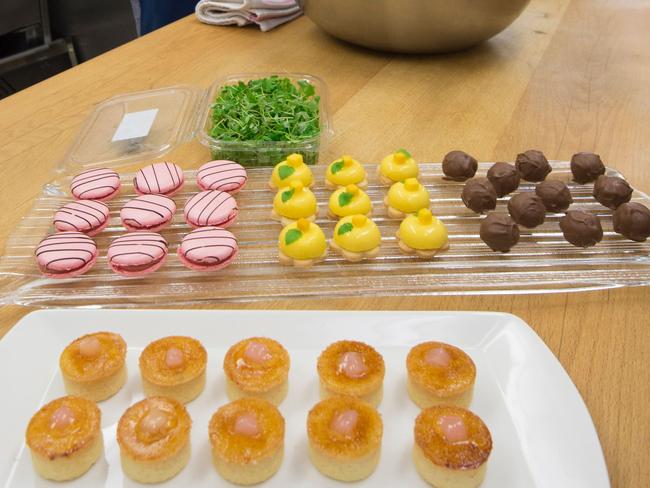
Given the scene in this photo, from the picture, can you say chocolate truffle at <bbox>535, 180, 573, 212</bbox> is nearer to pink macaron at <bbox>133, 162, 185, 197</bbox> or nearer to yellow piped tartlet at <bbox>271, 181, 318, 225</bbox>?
yellow piped tartlet at <bbox>271, 181, 318, 225</bbox>

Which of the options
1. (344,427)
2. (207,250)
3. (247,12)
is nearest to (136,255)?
(207,250)

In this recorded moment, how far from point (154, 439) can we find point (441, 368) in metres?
0.55

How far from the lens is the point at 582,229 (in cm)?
159

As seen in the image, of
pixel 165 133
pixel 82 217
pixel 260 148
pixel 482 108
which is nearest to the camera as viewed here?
pixel 82 217

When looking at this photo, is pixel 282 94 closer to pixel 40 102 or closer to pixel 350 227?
pixel 350 227

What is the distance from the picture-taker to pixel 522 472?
1.09m

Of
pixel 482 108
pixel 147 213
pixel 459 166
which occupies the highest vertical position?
pixel 147 213

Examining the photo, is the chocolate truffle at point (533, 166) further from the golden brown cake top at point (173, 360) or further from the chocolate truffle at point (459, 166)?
the golden brown cake top at point (173, 360)

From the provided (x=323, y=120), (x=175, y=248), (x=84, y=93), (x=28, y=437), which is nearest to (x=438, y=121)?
(x=323, y=120)

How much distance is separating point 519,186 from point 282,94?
2.79 ft

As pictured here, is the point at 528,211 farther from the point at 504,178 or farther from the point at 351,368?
the point at 351,368

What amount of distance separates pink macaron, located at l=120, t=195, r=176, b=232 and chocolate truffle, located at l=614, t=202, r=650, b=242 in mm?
1220

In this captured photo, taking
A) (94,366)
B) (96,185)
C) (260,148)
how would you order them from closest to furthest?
(94,366) → (96,185) → (260,148)

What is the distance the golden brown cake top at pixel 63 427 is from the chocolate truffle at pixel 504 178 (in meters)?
1.25
